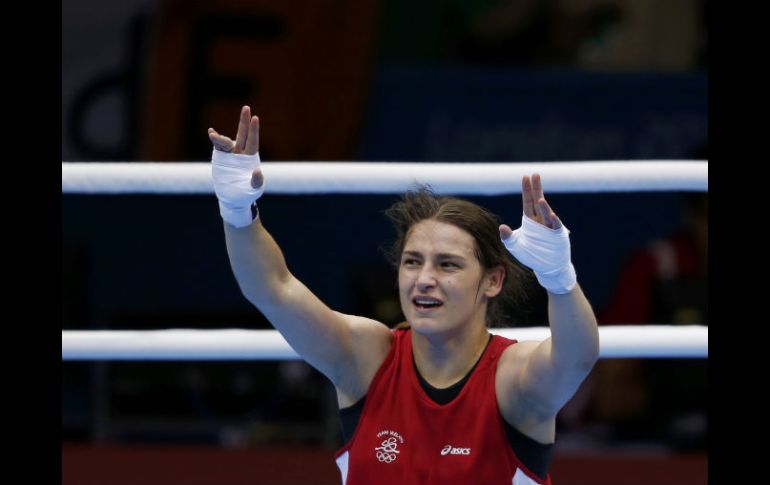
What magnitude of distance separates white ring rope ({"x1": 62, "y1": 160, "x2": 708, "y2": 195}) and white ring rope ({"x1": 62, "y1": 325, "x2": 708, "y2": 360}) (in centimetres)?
37

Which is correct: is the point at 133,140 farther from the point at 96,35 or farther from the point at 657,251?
the point at 657,251

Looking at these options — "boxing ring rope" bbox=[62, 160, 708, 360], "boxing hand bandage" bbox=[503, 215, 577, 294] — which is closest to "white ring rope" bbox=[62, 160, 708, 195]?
"boxing ring rope" bbox=[62, 160, 708, 360]

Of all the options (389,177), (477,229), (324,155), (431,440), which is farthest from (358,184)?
(324,155)

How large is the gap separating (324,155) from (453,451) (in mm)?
2910

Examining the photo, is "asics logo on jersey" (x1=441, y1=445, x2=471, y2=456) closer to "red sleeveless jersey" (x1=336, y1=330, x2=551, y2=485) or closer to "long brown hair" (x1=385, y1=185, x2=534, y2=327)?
"red sleeveless jersey" (x1=336, y1=330, x2=551, y2=485)

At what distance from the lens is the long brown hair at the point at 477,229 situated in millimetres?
2895

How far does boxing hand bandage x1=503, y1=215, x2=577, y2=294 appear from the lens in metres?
2.56

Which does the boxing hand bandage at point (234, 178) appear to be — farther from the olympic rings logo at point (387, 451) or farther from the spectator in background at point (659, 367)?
the spectator in background at point (659, 367)

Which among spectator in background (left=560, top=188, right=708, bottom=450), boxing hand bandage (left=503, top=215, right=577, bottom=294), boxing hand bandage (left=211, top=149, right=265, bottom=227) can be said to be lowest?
spectator in background (left=560, top=188, right=708, bottom=450)

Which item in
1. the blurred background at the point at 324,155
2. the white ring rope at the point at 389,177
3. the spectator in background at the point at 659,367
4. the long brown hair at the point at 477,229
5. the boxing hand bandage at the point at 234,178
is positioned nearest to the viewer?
the boxing hand bandage at the point at 234,178

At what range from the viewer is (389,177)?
3.30 meters

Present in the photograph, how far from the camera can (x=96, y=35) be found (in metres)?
5.66

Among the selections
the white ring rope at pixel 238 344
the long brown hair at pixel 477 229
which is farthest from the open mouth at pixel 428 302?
the white ring rope at pixel 238 344

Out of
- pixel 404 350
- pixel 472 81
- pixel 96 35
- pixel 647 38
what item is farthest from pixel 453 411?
pixel 647 38
